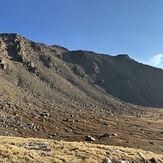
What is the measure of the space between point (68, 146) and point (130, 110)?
136330mm

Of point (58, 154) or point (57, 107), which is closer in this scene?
point (58, 154)

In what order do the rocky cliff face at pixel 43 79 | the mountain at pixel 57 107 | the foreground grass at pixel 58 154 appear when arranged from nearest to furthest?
1. the foreground grass at pixel 58 154
2. the mountain at pixel 57 107
3. the rocky cliff face at pixel 43 79

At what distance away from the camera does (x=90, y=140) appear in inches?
2980

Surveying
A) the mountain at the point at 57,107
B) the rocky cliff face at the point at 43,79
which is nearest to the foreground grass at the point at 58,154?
the mountain at the point at 57,107

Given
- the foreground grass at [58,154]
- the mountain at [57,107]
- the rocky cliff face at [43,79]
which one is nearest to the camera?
the foreground grass at [58,154]

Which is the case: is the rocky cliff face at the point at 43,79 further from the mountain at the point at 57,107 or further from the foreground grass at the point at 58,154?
the foreground grass at the point at 58,154

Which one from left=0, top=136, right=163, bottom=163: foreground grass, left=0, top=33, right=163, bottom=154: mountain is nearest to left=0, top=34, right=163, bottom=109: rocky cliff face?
left=0, top=33, right=163, bottom=154: mountain

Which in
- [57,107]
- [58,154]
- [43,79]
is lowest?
[58,154]

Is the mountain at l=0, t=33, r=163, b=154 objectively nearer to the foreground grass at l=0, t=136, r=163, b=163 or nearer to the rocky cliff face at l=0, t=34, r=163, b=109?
the rocky cliff face at l=0, t=34, r=163, b=109

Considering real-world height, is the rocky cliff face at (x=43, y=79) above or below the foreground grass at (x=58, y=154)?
above

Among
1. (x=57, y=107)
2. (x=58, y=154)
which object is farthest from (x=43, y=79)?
(x=58, y=154)

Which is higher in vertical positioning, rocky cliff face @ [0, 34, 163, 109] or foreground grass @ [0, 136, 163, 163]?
rocky cliff face @ [0, 34, 163, 109]

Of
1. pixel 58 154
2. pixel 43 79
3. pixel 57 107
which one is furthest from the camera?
pixel 43 79

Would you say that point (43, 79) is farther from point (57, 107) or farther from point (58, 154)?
point (58, 154)
